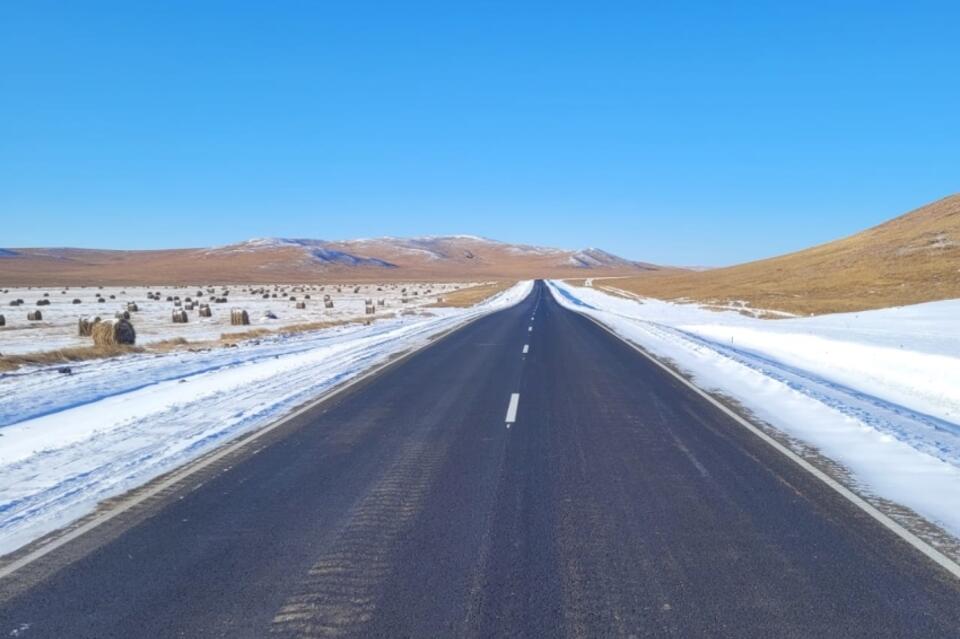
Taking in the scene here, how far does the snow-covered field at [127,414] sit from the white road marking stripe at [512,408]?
3497mm

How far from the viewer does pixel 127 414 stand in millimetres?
11555

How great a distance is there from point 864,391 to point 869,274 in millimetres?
49885

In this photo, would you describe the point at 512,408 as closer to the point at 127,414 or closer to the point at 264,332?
the point at 127,414

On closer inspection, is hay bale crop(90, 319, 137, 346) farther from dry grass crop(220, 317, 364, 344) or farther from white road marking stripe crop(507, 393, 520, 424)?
white road marking stripe crop(507, 393, 520, 424)

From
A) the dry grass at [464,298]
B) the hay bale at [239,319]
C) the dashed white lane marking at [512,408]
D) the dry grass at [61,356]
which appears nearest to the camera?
the dashed white lane marking at [512,408]

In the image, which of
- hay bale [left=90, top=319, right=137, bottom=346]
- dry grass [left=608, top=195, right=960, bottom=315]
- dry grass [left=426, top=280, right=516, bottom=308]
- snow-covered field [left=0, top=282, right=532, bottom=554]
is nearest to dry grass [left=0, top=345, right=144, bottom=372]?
snow-covered field [left=0, top=282, right=532, bottom=554]

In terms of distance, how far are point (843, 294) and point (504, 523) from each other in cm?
5107

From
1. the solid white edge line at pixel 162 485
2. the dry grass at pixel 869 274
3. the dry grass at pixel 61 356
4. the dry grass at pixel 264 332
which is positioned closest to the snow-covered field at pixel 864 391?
the solid white edge line at pixel 162 485

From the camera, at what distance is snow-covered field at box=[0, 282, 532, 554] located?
23.6 ft

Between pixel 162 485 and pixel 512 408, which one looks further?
pixel 512 408

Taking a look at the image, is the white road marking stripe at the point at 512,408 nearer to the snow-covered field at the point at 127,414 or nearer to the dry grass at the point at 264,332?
the snow-covered field at the point at 127,414

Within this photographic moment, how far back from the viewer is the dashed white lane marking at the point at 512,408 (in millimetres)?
10789

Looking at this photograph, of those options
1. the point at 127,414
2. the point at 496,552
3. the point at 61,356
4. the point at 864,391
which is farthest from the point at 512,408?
the point at 61,356

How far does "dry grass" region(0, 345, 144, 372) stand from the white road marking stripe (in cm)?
1155
